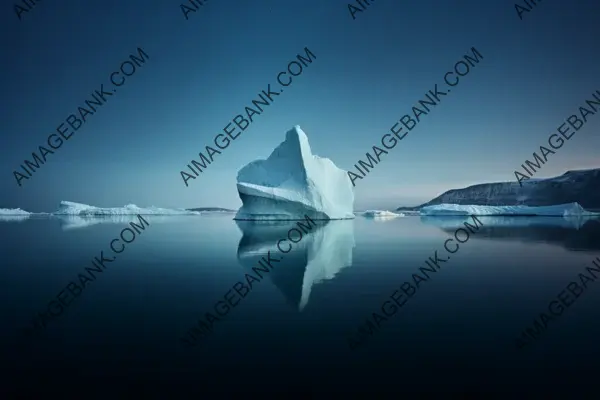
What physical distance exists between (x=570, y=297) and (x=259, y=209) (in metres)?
23.4

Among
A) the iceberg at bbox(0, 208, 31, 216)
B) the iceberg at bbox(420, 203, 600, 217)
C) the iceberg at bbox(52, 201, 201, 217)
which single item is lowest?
the iceberg at bbox(420, 203, 600, 217)

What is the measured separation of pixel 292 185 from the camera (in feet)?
85.3

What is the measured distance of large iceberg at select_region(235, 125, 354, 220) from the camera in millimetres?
25359

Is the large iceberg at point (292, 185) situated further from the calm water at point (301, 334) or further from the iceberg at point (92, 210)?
the iceberg at point (92, 210)

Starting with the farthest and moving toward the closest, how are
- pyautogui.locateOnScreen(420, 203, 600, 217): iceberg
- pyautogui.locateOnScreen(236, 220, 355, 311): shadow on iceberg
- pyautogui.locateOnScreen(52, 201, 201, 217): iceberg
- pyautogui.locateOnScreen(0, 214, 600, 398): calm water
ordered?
1. pyautogui.locateOnScreen(52, 201, 201, 217): iceberg
2. pyautogui.locateOnScreen(420, 203, 600, 217): iceberg
3. pyautogui.locateOnScreen(236, 220, 355, 311): shadow on iceberg
4. pyautogui.locateOnScreen(0, 214, 600, 398): calm water

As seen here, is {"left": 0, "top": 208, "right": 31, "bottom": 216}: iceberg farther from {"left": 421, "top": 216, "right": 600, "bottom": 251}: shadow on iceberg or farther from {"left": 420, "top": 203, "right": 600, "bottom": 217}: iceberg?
{"left": 421, "top": 216, "right": 600, "bottom": 251}: shadow on iceberg

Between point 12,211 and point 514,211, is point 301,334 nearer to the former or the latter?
point 514,211

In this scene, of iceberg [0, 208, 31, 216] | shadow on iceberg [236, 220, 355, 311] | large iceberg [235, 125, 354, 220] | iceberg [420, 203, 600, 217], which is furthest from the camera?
iceberg [0, 208, 31, 216]

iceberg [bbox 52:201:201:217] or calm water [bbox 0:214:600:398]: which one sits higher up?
iceberg [bbox 52:201:201:217]

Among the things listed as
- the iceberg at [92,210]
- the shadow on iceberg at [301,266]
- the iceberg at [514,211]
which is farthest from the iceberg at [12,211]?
the shadow on iceberg at [301,266]

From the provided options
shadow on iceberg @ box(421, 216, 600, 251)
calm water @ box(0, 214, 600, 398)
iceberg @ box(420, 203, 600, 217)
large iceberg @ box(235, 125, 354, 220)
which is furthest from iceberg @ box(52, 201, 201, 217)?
calm water @ box(0, 214, 600, 398)

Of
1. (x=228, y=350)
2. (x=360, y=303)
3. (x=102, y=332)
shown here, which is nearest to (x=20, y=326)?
(x=102, y=332)

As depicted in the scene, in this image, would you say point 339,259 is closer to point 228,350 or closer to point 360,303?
point 360,303

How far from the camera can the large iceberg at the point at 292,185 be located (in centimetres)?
2536
